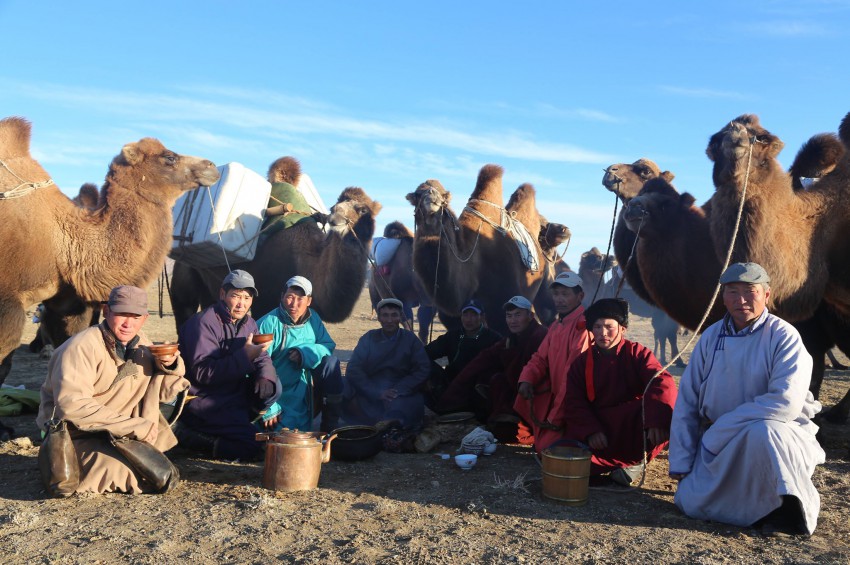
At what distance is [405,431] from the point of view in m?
5.41

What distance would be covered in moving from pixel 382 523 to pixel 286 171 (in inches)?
251

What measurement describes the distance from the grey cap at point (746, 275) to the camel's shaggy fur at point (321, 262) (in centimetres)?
478

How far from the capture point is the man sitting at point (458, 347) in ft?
20.5

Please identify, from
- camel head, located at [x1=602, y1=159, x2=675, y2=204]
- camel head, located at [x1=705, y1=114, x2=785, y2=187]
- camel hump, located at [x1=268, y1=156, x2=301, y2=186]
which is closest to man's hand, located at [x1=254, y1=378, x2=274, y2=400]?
camel head, located at [x1=705, y1=114, x2=785, y2=187]

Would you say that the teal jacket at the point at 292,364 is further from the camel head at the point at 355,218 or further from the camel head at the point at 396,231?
the camel head at the point at 396,231

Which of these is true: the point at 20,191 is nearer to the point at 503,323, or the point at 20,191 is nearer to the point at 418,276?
the point at 418,276

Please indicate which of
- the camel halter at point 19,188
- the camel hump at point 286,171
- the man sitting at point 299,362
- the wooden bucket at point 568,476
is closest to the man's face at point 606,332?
the wooden bucket at point 568,476

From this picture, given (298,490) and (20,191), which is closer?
(298,490)

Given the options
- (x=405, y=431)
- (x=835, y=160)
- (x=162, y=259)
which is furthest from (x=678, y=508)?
(x=162, y=259)

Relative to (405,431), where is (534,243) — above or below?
above

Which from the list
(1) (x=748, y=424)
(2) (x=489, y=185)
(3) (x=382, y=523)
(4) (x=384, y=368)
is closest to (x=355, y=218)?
(2) (x=489, y=185)

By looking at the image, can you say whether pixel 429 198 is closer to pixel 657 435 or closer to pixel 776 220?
pixel 776 220

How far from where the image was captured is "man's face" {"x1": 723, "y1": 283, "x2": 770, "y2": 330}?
3.91m

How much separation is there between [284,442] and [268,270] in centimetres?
427
